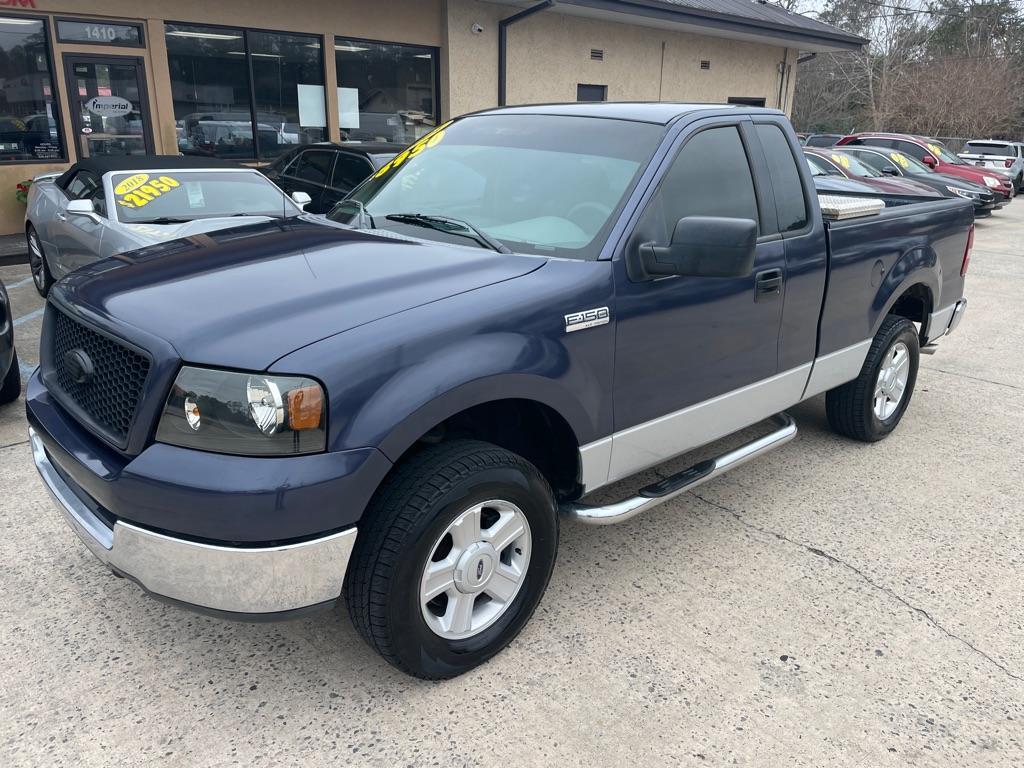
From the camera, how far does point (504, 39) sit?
48.6 feet

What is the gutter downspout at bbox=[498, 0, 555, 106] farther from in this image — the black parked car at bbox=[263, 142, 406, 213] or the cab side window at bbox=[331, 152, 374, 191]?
the cab side window at bbox=[331, 152, 374, 191]

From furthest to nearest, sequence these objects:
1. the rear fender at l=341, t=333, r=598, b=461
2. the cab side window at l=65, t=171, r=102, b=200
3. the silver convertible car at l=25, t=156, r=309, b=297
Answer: the cab side window at l=65, t=171, r=102, b=200 < the silver convertible car at l=25, t=156, r=309, b=297 < the rear fender at l=341, t=333, r=598, b=461

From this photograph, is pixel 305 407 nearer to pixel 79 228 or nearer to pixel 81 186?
pixel 79 228

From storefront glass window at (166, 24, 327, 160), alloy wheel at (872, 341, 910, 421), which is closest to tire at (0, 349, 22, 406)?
alloy wheel at (872, 341, 910, 421)

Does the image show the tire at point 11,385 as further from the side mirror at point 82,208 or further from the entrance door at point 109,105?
the entrance door at point 109,105

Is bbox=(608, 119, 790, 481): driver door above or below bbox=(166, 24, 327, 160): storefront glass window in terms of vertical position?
below

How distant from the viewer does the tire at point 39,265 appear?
788 cm

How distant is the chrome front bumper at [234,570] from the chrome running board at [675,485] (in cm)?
106

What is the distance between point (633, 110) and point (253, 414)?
85.8 inches

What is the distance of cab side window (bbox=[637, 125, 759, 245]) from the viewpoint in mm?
3117

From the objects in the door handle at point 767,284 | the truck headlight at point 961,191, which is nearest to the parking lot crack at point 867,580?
the door handle at point 767,284

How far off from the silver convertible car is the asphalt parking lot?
9.88ft

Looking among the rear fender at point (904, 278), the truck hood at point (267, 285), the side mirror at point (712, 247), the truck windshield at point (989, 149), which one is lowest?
the rear fender at point (904, 278)

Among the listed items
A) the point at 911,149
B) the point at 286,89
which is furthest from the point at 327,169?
the point at 911,149
